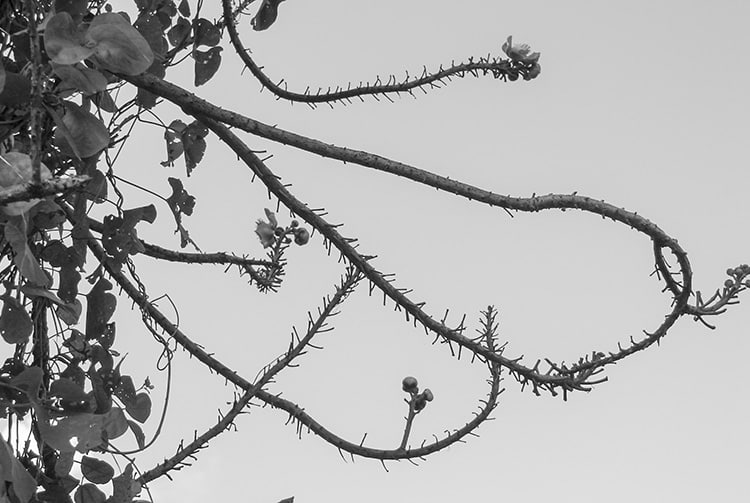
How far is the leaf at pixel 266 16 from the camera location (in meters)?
1.28

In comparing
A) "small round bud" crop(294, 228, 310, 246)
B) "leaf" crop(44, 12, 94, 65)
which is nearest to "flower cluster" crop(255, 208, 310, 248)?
"small round bud" crop(294, 228, 310, 246)

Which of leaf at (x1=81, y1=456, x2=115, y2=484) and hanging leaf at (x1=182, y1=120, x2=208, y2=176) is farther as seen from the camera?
hanging leaf at (x1=182, y1=120, x2=208, y2=176)

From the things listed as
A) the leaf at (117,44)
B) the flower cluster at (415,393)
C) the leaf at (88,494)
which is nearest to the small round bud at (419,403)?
the flower cluster at (415,393)

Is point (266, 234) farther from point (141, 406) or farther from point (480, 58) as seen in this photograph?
point (141, 406)

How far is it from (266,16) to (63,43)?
625 millimetres

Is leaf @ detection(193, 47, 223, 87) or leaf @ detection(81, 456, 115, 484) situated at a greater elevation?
leaf @ detection(193, 47, 223, 87)

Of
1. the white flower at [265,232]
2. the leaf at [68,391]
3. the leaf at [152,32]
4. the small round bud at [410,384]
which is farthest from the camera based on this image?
the white flower at [265,232]

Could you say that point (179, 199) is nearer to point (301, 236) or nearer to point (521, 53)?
point (301, 236)

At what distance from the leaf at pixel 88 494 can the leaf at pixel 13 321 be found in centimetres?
16

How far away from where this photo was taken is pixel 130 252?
1111 mm

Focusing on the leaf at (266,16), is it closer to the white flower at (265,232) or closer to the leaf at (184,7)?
the leaf at (184,7)

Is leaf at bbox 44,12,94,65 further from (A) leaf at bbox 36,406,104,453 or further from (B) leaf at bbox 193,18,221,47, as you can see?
(B) leaf at bbox 193,18,221,47

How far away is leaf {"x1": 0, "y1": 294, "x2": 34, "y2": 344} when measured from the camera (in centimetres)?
94

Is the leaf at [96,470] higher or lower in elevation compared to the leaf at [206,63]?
lower
